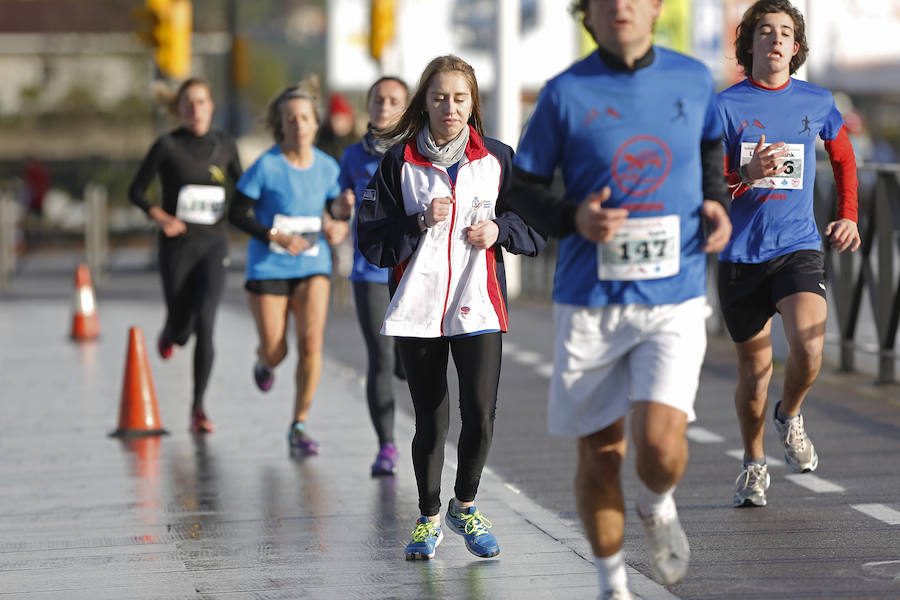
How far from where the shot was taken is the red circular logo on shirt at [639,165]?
512 centimetres

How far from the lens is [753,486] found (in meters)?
7.34

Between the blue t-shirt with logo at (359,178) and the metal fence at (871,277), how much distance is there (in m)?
3.99

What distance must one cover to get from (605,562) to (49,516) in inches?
130

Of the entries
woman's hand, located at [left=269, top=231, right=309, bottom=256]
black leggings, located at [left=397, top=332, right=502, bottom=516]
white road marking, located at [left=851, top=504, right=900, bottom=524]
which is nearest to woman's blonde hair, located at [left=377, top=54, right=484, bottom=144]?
black leggings, located at [left=397, top=332, right=502, bottom=516]

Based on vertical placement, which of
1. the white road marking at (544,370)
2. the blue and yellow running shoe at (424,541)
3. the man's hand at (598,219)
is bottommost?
the white road marking at (544,370)

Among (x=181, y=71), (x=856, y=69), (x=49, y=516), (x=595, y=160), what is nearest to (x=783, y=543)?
(x=595, y=160)

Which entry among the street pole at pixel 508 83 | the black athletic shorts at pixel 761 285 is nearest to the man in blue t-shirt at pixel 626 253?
the black athletic shorts at pixel 761 285

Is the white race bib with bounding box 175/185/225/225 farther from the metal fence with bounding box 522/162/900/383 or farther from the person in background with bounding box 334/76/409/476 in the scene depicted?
the metal fence with bounding box 522/162/900/383

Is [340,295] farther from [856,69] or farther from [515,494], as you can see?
[856,69]

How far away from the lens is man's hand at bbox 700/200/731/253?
16.9 ft

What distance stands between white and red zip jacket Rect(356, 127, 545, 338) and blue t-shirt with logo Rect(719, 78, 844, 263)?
114cm

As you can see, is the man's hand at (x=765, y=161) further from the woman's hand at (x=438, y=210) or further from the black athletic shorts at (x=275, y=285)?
the black athletic shorts at (x=275, y=285)

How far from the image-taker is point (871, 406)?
10430mm

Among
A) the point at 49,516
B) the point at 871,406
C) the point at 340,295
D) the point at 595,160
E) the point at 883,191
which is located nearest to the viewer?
the point at 595,160
